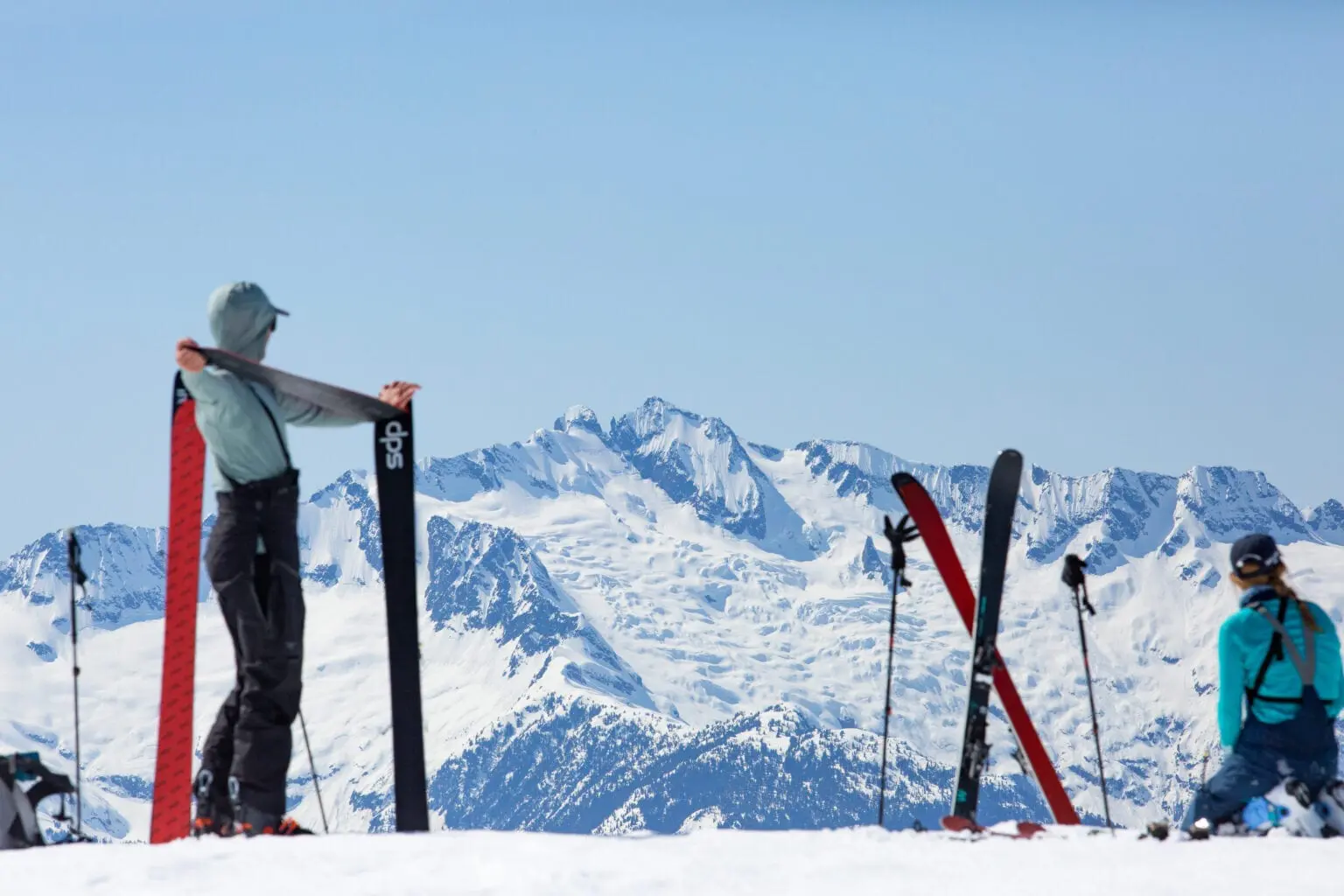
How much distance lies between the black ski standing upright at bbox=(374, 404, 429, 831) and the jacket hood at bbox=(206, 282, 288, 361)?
0.95 metres

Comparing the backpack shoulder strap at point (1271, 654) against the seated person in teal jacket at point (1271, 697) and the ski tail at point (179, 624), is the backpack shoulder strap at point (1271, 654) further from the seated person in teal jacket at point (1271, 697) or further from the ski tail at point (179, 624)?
the ski tail at point (179, 624)

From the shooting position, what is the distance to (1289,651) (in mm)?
10203

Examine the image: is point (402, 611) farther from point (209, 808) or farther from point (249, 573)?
point (209, 808)

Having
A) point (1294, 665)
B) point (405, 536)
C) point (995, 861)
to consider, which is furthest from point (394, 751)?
point (1294, 665)

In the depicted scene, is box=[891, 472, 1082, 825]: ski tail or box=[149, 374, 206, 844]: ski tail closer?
box=[149, 374, 206, 844]: ski tail

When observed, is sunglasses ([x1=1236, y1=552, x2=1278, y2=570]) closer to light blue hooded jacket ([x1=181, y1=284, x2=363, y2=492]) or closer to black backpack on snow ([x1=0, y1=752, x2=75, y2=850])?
light blue hooded jacket ([x1=181, y1=284, x2=363, y2=492])

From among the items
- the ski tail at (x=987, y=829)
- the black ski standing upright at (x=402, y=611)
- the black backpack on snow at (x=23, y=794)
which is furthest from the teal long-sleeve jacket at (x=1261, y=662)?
the black backpack on snow at (x=23, y=794)

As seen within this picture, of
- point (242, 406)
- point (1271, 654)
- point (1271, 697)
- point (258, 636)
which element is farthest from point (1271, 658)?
point (242, 406)

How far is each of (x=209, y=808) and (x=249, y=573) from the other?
1453mm

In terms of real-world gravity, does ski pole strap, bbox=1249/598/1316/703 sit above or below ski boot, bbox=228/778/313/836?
above

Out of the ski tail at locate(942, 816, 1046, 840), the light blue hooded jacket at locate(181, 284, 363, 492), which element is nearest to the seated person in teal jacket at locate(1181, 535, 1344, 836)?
the ski tail at locate(942, 816, 1046, 840)

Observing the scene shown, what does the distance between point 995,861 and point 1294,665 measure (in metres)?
2.36

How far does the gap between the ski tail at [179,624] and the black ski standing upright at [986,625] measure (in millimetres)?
5781

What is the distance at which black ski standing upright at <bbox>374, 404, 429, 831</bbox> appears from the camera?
428 inches
